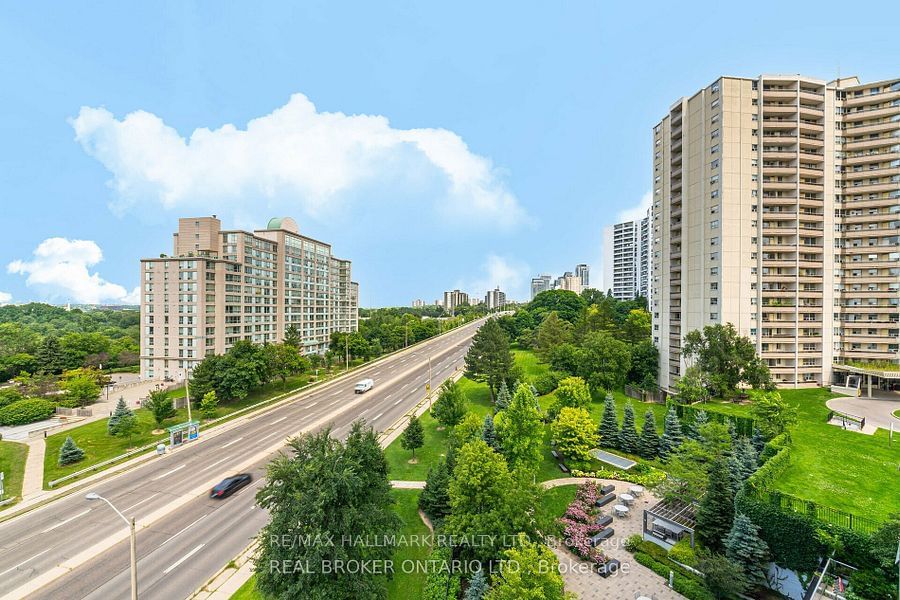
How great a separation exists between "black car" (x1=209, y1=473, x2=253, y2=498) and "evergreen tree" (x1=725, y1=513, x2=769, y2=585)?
3310cm

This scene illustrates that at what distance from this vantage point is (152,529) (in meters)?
23.0

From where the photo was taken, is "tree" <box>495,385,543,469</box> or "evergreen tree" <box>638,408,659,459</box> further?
"evergreen tree" <box>638,408,659,459</box>

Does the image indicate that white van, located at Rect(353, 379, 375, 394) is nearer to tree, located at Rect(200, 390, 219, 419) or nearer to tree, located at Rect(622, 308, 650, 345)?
tree, located at Rect(200, 390, 219, 419)

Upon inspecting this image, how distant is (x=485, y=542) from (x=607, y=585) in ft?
24.4

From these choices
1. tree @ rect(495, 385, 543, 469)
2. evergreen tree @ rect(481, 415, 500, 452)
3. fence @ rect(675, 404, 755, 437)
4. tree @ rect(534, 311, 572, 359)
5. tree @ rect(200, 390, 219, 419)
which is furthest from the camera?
tree @ rect(534, 311, 572, 359)

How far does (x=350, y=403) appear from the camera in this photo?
49.9m

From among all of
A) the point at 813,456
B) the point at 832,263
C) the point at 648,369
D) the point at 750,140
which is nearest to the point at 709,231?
the point at 750,140

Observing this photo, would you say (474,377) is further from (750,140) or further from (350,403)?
(750,140)

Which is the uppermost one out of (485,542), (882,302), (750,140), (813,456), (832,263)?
(750,140)

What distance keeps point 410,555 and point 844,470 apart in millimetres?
28797

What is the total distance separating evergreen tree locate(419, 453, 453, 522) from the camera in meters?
24.3

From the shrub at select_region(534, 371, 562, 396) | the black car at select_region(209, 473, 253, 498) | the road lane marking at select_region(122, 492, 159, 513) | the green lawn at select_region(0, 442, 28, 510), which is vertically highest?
the shrub at select_region(534, 371, 562, 396)

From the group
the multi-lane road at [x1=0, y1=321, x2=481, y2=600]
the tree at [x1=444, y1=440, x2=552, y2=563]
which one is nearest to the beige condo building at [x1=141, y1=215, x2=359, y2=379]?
the multi-lane road at [x1=0, y1=321, x2=481, y2=600]

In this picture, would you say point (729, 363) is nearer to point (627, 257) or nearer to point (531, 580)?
point (531, 580)
